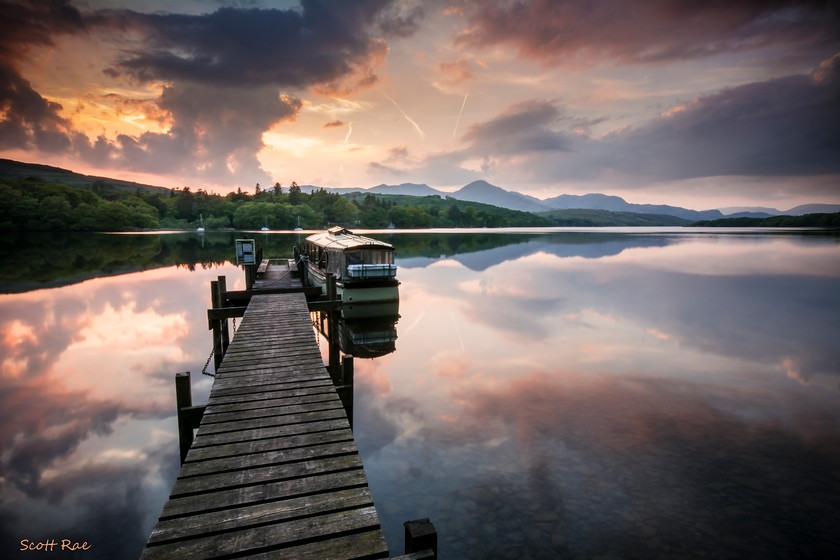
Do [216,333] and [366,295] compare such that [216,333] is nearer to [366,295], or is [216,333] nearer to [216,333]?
[216,333]

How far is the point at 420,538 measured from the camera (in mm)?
4203

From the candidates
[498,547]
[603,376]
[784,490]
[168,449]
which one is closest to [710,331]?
[603,376]

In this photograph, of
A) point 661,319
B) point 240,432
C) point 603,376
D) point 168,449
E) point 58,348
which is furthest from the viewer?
point 661,319

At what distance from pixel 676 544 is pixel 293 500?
23.3ft

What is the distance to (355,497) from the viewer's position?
4859mm

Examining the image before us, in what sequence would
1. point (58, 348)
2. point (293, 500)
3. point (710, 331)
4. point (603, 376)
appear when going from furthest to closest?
point (710, 331) → point (58, 348) → point (603, 376) → point (293, 500)

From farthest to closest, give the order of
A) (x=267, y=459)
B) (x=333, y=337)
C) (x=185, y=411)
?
(x=333, y=337)
(x=185, y=411)
(x=267, y=459)

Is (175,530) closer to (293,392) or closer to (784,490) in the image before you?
(293,392)

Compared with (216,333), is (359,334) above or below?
below

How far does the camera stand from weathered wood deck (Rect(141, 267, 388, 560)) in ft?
13.4
